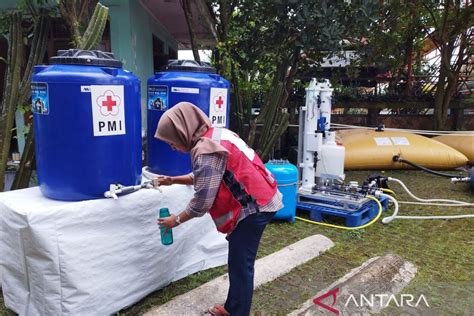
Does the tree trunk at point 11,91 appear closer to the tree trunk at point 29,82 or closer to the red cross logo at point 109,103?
the tree trunk at point 29,82

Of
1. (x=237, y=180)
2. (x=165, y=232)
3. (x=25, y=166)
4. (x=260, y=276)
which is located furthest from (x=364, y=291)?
(x=25, y=166)

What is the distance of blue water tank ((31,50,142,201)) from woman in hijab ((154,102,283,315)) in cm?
31

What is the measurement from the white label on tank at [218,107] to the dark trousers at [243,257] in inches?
33.6

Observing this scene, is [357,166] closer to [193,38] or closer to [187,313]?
[193,38]

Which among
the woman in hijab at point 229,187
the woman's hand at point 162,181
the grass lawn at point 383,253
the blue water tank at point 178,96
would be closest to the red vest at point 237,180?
the woman in hijab at point 229,187

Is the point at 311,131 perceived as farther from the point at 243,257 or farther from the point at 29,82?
the point at 29,82

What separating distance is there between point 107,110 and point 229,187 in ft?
2.53

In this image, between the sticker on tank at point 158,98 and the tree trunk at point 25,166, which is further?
the tree trunk at point 25,166

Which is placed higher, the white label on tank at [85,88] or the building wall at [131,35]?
the building wall at [131,35]

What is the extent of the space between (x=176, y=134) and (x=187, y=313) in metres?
1.16

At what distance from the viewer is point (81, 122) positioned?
196 centimetres

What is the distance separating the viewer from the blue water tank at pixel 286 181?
387 centimetres

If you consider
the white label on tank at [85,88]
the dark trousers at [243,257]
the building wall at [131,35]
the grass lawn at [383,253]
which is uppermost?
the building wall at [131,35]

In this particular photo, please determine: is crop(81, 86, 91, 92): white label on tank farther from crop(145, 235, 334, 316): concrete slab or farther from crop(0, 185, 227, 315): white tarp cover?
crop(145, 235, 334, 316): concrete slab
